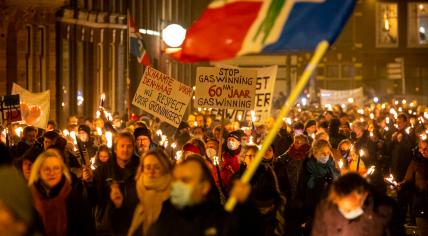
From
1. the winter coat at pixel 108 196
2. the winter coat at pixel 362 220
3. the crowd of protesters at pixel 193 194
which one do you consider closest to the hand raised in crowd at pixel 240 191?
the crowd of protesters at pixel 193 194

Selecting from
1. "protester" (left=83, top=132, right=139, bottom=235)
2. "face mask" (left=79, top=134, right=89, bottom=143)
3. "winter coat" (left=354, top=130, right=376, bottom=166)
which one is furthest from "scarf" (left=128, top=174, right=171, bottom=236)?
"winter coat" (left=354, top=130, right=376, bottom=166)

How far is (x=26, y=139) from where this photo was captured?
11.9m

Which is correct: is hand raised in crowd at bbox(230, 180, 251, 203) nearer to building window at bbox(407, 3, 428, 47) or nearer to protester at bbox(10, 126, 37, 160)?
protester at bbox(10, 126, 37, 160)

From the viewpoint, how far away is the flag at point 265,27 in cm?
595

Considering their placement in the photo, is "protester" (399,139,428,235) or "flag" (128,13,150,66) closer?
Result: "protester" (399,139,428,235)

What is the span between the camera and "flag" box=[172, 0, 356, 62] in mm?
5945

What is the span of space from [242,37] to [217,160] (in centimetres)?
484

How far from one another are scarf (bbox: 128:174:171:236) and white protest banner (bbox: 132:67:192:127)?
6.50 metres

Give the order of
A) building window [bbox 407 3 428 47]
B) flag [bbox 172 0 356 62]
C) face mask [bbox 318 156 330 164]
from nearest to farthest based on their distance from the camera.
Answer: flag [bbox 172 0 356 62]
face mask [bbox 318 156 330 164]
building window [bbox 407 3 428 47]

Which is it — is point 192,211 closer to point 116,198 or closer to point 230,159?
point 116,198

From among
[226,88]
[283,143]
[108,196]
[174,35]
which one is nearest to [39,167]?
[108,196]

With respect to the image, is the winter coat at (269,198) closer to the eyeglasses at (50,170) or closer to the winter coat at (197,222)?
the eyeglasses at (50,170)

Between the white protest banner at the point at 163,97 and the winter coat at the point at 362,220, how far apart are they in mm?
6735

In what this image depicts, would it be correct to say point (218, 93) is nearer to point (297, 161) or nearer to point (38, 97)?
point (297, 161)
